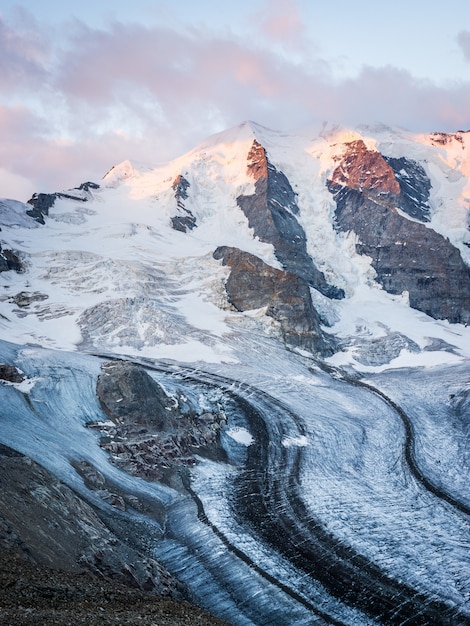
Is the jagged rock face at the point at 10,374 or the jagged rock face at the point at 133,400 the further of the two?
the jagged rock face at the point at 133,400

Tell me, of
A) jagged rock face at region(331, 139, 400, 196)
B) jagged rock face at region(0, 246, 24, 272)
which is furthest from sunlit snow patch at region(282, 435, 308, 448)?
jagged rock face at region(331, 139, 400, 196)

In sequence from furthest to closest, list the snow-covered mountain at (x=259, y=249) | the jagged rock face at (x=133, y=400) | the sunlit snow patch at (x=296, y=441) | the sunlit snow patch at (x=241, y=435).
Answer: the snow-covered mountain at (x=259, y=249) < the sunlit snow patch at (x=241, y=435) < the sunlit snow patch at (x=296, y=441) < the jagged rock face at (x=133, y=400)

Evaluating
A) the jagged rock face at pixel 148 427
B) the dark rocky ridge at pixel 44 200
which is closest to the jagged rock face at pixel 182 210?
the dark rocky ridge at pixel 44 200

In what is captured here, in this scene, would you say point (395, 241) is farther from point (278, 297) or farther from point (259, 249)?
point (278, 297)

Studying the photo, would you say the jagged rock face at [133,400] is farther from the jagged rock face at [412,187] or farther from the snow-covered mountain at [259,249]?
the jagged rock face at [412,187]

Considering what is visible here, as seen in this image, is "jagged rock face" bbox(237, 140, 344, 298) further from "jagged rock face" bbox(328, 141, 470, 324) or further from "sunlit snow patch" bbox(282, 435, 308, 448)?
"sunlit snow patch" bbox(282, 435, 308, 448)

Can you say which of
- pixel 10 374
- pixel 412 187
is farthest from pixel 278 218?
pixel 10 374
